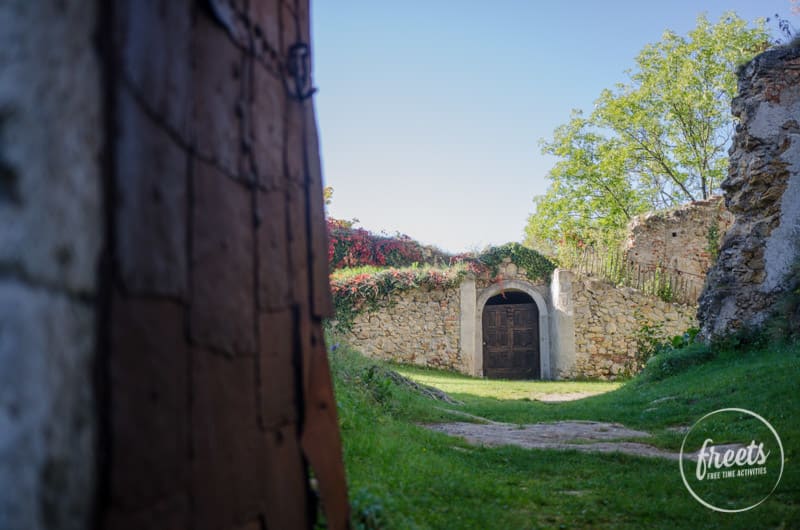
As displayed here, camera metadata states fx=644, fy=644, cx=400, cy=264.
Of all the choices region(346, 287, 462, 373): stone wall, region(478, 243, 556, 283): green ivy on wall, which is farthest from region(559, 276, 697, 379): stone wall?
region(346, 287, 462, 373): stone wall

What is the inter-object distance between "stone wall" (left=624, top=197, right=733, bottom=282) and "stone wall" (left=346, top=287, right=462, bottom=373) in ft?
17.5

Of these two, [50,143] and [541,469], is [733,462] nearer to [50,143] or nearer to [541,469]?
[541,469]

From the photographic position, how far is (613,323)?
15.8m

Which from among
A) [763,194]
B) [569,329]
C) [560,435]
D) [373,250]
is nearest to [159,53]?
[560,435]

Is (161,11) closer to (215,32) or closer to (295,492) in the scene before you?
(215,32)

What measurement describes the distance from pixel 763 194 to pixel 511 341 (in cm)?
853

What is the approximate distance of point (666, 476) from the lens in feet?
13.6

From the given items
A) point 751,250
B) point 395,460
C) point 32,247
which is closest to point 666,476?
point 395,460

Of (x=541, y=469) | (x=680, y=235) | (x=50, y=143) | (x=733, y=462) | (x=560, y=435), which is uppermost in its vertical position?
(x=680, y=235)

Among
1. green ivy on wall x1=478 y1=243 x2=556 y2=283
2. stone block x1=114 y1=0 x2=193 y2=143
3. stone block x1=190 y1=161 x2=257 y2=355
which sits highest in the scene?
green ivy on wall x1=478 y1=243 x2=556 y2=283

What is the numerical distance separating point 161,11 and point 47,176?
1.33 feet

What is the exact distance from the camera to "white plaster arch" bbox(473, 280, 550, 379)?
645 inches

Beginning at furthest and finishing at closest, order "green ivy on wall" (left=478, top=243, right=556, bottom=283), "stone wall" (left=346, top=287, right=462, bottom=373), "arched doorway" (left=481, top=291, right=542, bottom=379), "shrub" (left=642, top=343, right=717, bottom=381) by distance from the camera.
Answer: "green ivy on wall" (left=478, top=243, right=556, bottom=283) → "arched doorway" (left=481, top=291, right=542, bottom=379) → "stone wall" (left=346, top=287, right=462, bottom=373) → "shrub" (left=642, top=343, right=717, bottom=381)

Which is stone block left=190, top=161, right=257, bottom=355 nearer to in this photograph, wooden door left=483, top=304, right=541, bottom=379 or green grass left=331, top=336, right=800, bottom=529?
green grass left=331, top=336, right=800, bottom=529
